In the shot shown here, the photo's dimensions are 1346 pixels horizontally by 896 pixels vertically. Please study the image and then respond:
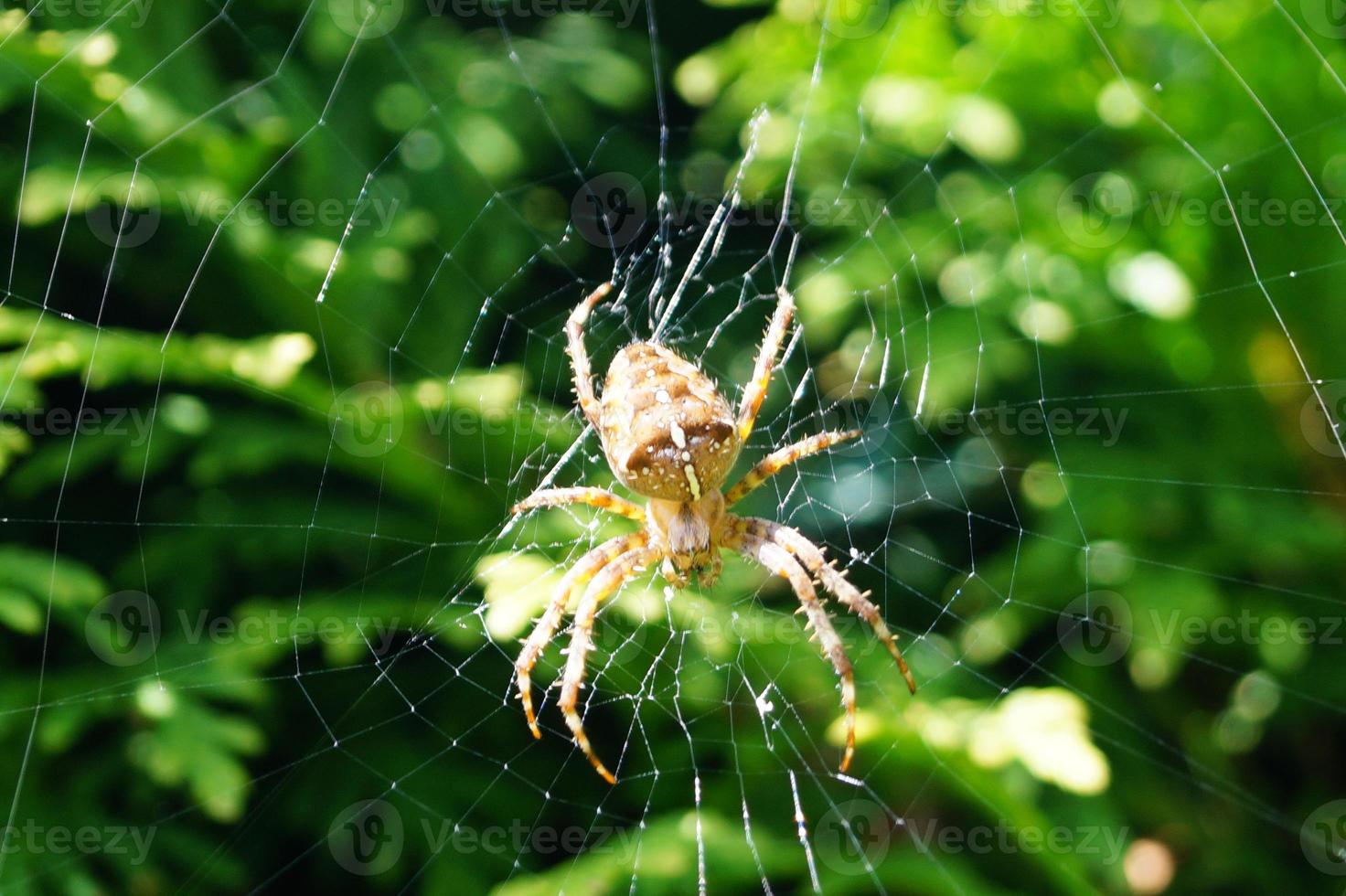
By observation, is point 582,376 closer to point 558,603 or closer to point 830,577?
point 558,603

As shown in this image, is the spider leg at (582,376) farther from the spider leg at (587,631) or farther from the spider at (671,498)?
the spider leg at (587,631)

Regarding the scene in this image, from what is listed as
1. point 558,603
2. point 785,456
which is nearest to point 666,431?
point 785,456

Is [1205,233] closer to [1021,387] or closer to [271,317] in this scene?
[1021,387]

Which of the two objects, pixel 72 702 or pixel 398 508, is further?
pixel 398 508

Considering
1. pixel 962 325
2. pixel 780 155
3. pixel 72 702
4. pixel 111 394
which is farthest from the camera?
pixel 780 155

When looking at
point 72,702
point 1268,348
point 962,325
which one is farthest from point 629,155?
point 72,702

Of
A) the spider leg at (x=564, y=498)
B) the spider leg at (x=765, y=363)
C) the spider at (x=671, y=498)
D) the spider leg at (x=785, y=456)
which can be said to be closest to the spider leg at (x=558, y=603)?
the spider at (x=671, y=498)

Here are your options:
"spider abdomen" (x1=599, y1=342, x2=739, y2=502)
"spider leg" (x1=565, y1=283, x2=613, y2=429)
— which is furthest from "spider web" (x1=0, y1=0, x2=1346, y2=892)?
"spider abdomen" (x1=599, y1=342, x2=739, y2=502)
